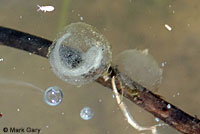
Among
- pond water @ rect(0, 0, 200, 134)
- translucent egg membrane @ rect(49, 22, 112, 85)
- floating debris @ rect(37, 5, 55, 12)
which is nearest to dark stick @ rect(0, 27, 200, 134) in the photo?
translucent egg membrane @ rect(49, 22, 112, 85)

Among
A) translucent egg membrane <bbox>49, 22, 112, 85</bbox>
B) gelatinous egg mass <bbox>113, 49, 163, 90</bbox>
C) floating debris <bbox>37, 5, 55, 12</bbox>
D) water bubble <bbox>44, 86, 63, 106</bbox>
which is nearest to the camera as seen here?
translucent egg membrane <bbox>49, 22, 112, 85</bbox>

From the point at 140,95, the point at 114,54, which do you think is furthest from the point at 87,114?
the point at 140,95

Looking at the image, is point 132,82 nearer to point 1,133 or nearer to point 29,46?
point 29,46

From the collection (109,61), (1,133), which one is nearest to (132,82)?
(109,61)

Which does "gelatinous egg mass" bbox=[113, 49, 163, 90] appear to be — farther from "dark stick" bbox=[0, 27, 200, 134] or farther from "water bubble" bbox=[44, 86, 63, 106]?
"water bubble" bbox=[44, 86, 63, 106]

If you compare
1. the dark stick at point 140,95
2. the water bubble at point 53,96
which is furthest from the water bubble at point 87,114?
the dark stick at point 140,95

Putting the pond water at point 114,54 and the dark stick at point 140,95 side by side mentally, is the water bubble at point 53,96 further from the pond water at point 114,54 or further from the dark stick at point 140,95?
the dark stick at point 140,95
